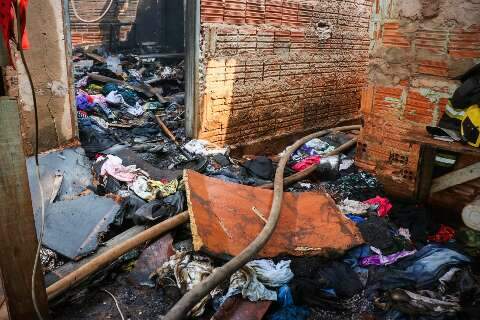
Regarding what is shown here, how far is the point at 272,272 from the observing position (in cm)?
334

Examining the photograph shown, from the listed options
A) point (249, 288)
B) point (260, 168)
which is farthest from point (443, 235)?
point (260, 168)

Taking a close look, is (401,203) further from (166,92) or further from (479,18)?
(166,92)

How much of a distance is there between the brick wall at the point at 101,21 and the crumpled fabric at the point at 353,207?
495 inches

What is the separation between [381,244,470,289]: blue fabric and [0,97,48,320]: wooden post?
9.02ft

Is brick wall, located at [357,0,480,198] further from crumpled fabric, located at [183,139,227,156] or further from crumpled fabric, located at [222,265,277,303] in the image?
crumpled fabric, located at [222,265,277,303]

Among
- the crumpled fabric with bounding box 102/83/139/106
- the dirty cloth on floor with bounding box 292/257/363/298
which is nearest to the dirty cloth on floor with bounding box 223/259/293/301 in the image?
the dirty cloth on floor with bounding box 292/257/363/298

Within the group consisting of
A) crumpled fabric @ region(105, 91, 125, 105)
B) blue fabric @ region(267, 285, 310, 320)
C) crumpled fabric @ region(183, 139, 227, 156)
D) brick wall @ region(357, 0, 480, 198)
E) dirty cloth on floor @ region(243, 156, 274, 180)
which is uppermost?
brick wall @ region(357, 0, 480, 198)

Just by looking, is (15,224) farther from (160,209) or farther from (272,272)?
(272,272)

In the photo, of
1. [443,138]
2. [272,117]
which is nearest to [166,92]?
[272,117]

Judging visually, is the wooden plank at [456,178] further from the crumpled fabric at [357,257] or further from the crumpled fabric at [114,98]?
the crumpled fabric at [114,98]

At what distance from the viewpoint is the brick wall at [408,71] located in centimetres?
413

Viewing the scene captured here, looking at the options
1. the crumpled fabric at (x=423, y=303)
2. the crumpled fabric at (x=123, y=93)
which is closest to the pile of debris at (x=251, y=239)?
the crumpled fabric at (x=423, y=303)

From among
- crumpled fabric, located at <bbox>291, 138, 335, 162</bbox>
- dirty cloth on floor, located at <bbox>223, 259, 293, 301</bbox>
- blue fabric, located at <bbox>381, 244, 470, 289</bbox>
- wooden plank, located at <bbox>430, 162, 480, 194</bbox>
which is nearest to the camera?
dirty cloth on floor, located at <bbox>223, 259, 293, 301</bbox>

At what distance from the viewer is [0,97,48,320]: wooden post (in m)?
2.16
